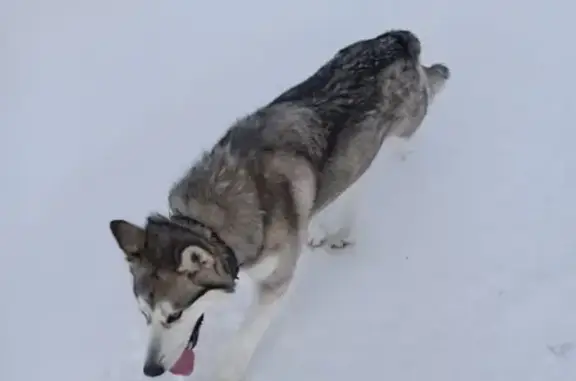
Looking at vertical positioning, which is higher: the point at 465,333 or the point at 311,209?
the point at 311,209

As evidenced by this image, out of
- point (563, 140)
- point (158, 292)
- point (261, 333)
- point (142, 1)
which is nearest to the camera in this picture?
point (158, 292)

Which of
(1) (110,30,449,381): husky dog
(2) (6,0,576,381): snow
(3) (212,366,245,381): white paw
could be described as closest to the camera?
(1) (110,30,449,381): husky dog

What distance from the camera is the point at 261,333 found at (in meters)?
3.69

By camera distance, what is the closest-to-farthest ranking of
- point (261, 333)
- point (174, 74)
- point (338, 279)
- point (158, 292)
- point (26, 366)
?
point (158, 292), point (261, 333), point (26, 366), point (338, 279), point (174, 74)

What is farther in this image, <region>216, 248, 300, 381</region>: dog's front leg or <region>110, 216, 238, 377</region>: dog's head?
<region>216, 248, 300, 381</region>: dog's front leg

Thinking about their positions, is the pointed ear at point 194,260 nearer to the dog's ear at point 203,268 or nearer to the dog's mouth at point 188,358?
the dog's ear at point 203,268

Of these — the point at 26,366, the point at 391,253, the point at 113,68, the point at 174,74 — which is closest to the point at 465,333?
the point at 391,253

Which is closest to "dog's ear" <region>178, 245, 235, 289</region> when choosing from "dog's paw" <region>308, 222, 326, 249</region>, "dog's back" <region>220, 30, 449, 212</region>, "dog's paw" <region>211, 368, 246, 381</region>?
"dog's back" <region>220, 30, 449, 212</region>

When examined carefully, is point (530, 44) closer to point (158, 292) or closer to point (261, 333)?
point (261, 333)

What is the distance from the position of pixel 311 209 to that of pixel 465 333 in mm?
970

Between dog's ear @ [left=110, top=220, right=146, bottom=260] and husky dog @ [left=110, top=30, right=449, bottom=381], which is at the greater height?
dog's ear @ [left=110, top=220, right=146, bottom=260]

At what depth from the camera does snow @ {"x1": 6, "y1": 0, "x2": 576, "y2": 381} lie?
389 cm

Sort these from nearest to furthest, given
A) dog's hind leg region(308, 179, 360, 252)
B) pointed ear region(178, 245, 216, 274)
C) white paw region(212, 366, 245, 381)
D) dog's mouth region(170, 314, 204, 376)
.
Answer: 1. pointed ear region(178, 245, 216, 274)
2. dog's mouth region(170, 314, 204, 376)
3. white paw region(212, 366, 245, 381)
4. dog's hind leg region(308, 179, 360, 252)

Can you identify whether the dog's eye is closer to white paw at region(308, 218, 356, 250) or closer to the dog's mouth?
the dog's mouth
